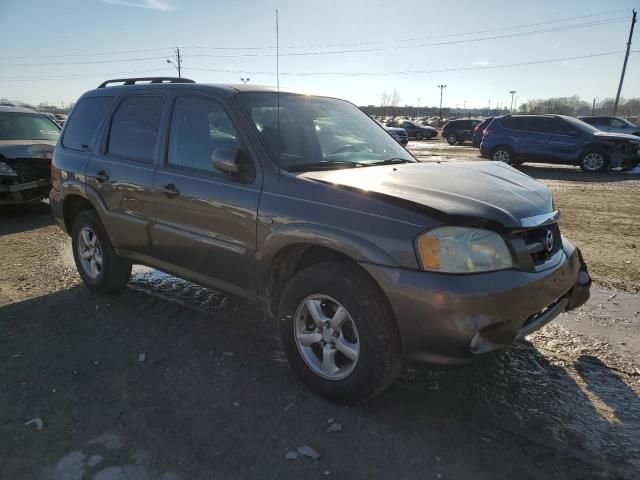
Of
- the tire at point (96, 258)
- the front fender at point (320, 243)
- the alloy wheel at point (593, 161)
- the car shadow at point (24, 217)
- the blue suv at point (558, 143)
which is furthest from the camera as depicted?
the alloy wheel at point (593, 161)

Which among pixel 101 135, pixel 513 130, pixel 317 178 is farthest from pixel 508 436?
pixel 513 130

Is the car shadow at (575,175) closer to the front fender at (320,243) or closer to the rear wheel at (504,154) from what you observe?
the rear wheel at (504,154)

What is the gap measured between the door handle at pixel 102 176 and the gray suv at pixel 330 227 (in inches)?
0.6

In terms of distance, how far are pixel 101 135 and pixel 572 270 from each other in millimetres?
3932

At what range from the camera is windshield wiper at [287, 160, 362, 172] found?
3.08 meters

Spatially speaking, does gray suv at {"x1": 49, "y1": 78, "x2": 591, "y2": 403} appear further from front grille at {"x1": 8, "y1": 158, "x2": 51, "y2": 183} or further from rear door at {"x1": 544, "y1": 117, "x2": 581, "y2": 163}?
rear door at {"x1": 544, "y1": 117, "x2": 581, "y2": 163}

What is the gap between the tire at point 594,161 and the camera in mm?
14070

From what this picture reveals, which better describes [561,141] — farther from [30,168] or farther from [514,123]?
[30,168]

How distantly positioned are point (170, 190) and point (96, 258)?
62.8 inches

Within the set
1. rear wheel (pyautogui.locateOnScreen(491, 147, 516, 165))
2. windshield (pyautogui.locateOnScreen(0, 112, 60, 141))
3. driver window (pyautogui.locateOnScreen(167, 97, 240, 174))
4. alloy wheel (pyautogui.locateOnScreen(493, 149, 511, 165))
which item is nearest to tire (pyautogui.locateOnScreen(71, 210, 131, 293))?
driver window (pyautogui.locateOnScreen(167, 97, 240, 174))

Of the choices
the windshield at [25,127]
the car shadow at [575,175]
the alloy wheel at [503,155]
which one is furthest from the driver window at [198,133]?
the alloy wheel at [503,155]

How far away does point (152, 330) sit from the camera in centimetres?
391

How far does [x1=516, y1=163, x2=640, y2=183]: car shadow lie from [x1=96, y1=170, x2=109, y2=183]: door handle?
11.9 meters

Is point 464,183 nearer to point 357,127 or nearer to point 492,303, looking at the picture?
point 492,303
